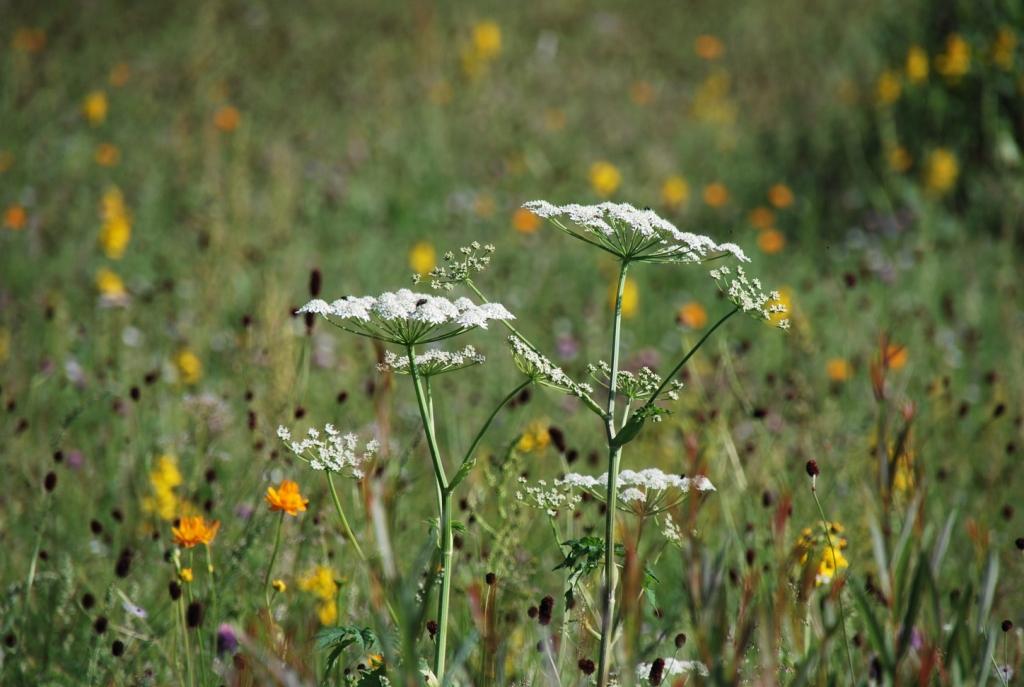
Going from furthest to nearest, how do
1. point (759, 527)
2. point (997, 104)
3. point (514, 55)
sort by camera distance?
point (514, 55)
point (997, 104)
point (759, 527)

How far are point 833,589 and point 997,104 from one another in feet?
16.4

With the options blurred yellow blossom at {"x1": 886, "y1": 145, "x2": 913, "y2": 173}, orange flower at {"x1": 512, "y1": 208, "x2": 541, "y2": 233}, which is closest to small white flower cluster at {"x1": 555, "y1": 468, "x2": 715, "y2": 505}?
orange flower at {"x1": 512, "y1": 208, "x2": 541, "y2": 233}

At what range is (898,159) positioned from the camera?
5426 millimetres

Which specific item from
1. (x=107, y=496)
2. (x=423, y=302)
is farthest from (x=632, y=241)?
(x=107, y=496)

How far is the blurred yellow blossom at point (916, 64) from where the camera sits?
5.67 metres

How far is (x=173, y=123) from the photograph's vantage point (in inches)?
252

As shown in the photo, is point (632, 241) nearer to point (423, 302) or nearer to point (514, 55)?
point (423, 302)

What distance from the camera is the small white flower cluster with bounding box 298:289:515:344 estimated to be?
1.51 meters

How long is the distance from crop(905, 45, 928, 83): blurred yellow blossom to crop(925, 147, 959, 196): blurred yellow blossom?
1.45 feet

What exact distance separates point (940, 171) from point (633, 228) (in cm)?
450

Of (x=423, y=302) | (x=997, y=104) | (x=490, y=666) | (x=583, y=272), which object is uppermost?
(x=997, y=104)

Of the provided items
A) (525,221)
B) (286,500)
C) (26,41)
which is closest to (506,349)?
(525,221)

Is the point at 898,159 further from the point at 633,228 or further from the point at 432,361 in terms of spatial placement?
the point at 432,361

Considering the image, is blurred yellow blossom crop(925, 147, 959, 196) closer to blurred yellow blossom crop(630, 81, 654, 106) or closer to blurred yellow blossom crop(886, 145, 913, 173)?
blurred yellow blossom crop(886, 145, 913, 173)
